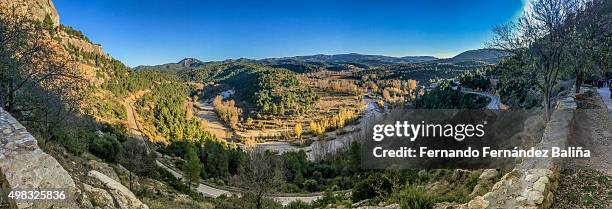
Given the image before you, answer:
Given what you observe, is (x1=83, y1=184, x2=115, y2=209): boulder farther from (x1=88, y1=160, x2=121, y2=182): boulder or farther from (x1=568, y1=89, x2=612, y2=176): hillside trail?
(x1=568, y1=89, x2=612, y2=176): hillside trail

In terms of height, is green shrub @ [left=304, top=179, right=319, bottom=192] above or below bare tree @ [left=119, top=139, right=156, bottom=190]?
below

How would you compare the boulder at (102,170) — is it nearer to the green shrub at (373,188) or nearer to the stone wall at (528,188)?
the green shrub at (373,188)

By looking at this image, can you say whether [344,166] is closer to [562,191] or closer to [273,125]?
[562,191]

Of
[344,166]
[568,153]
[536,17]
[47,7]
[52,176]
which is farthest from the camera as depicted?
[47,7]

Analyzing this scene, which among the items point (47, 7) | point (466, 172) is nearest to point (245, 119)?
point (47, 7)

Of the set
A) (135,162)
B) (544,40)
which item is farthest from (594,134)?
(135,162)

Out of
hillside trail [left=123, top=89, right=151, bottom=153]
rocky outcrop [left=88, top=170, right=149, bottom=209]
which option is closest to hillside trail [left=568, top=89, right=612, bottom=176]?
rocky outcrop [left=88, top=170, right=149, bottom=209]

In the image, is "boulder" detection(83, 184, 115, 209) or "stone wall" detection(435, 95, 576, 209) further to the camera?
"boulder" detection(83, 184, 115, 209)

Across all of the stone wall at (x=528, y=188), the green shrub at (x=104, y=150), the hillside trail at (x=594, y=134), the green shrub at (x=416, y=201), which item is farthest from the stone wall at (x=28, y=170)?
the green shrub at (x=104, y=150)
